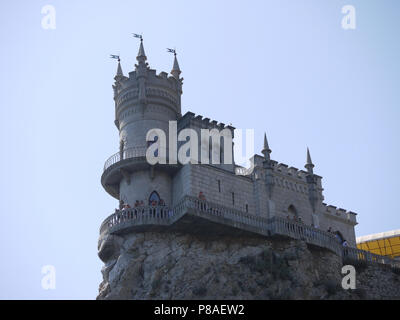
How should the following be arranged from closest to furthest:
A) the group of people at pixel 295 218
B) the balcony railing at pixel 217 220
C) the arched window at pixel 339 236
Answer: the balcony railing at pixel 217 220 < the group of people at pixel 295 218 < the arched window at pixel 339 236

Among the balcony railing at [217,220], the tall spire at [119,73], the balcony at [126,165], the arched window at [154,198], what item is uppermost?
the tall spire at [119,73]

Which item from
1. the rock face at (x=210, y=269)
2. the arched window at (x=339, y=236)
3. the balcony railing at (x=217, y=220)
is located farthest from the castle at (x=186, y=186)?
the arched window at (x=339, y=236)

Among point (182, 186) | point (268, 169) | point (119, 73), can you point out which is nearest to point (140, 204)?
point (182, 186)

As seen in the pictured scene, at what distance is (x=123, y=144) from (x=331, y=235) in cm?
1430

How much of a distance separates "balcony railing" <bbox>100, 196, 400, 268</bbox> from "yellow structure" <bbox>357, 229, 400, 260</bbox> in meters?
15.9

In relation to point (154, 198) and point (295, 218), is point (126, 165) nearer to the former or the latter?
point (154, 198)

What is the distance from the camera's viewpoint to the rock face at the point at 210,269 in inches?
1479

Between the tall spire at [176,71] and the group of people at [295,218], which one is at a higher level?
the tall spire at [176,71]

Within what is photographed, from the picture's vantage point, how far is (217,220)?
127 feet

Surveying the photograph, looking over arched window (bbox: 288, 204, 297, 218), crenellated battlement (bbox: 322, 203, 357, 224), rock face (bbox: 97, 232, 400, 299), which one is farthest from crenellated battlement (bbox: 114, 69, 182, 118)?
crenellated battlement (bbox: 322, 203, 357, 224)

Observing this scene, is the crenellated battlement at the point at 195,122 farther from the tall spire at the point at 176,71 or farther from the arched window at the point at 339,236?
the arched window at the point at 339,236

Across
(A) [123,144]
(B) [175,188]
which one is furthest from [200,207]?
(A) [123,144]

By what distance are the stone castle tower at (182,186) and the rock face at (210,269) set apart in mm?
459
